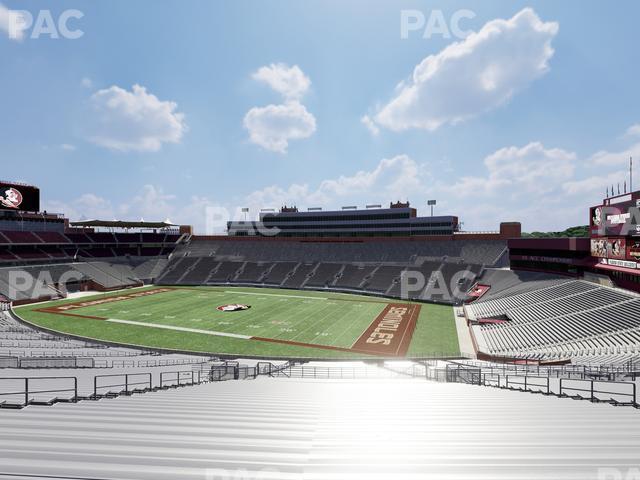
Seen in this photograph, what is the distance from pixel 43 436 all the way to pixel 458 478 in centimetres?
560

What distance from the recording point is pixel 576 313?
113 feet

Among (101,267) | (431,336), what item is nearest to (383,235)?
(431,336)

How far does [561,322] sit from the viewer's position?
111 feet

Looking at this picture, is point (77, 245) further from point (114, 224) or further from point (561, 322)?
point (561, 322)

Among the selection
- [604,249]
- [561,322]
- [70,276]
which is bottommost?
[561,322]

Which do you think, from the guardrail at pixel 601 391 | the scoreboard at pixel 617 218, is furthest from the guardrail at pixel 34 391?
the scoreboard at pixel 617 218

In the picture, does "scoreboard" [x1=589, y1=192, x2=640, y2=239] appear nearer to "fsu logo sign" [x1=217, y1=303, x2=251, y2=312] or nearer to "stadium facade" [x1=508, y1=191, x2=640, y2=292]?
"stadium facade" [x1=508, y1=191, x2=640, y2=292]

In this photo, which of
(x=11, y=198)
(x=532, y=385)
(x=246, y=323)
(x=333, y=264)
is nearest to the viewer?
(x=532, y=385)

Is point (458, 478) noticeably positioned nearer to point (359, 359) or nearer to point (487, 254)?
point (359, 359)

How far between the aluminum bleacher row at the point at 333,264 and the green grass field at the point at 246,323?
8.05 metres

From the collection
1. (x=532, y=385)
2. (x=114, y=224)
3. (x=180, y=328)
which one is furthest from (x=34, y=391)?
(x=114, y=224)

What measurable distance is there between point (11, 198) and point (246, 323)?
165ft

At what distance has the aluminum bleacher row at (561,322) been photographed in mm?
27106

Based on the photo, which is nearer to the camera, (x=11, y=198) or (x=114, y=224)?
(x=11, y=198)
